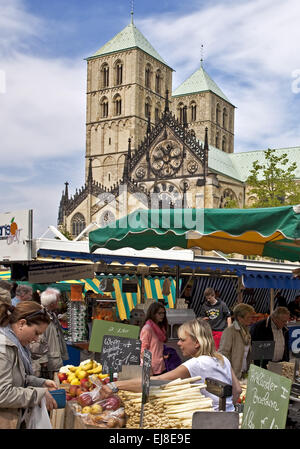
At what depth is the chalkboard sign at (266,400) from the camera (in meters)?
2.33

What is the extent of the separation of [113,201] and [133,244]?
4552cm

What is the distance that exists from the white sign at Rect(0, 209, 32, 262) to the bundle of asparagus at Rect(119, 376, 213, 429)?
4.29 m

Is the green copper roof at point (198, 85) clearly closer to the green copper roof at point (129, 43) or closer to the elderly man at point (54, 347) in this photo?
the green copper roof at point (129, 43)

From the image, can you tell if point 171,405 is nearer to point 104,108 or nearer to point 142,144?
point 142,144

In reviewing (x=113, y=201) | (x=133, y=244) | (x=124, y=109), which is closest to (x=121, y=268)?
(x=133, y=244)

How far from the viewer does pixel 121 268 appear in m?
12.8

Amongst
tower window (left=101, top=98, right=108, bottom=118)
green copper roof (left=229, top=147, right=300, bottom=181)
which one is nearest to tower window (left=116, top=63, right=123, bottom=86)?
tower window (left=101, top=98, right=108, bottom=118)

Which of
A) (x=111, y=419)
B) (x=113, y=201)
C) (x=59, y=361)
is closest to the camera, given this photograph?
(x=111, y=419)

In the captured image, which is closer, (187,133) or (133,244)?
(133,244)

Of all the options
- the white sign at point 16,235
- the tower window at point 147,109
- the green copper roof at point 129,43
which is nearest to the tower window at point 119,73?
the green copper roof at point 129,43

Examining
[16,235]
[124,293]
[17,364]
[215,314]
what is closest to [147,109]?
[124,293]

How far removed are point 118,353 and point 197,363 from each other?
1.31 metres

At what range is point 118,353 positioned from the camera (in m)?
4.23
